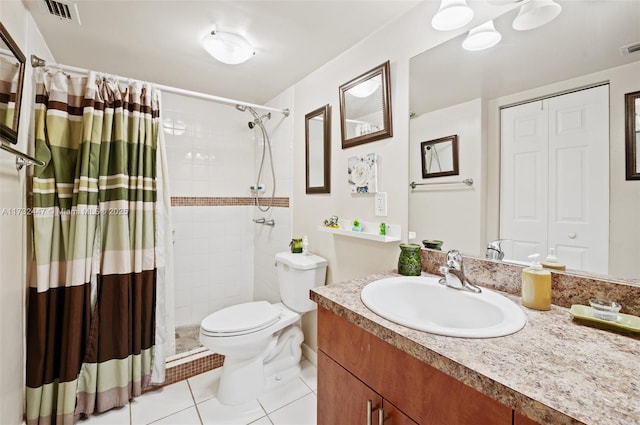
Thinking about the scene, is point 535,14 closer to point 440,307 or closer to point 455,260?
point 455,260

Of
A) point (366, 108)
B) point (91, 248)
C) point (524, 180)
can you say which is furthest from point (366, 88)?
point (91, 248)

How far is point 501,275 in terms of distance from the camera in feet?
3.45

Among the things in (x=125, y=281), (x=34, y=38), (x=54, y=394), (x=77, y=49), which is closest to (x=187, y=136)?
(x=77, y=49)

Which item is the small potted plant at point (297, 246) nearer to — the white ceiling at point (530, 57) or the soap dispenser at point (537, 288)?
the white ceiling at point (530, 57)

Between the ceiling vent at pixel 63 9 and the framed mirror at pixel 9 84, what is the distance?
364 mm

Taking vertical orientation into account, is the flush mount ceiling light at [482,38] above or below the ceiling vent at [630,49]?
above

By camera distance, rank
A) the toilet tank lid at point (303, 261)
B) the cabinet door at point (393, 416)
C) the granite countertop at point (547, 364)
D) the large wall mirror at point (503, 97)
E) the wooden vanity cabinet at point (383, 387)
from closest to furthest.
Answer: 1. the granite countertop at point (547, 364)
2. the wooden vanity cabinet at point (383, 387)
3. the cabinet door at point (393, 416)
4. the large wall mirror at point (503, 97)
5. the toilet tank lid at point (303, 261)

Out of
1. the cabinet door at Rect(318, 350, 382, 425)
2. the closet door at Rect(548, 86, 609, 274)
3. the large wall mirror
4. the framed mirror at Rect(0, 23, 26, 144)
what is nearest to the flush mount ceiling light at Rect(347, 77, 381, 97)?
the large wall mirror

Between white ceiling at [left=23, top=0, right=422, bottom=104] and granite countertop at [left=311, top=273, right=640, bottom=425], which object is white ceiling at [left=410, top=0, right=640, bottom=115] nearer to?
white ceiling at [left=23, top=0, right=422, bottom=104]

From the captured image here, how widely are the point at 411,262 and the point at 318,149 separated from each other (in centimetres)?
107

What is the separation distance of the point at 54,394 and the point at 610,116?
2613mm

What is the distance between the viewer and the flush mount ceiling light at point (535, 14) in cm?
95

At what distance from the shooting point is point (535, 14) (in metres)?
0.99

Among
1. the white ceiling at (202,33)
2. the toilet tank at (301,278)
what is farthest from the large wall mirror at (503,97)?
the toilet tank at (301,278)
